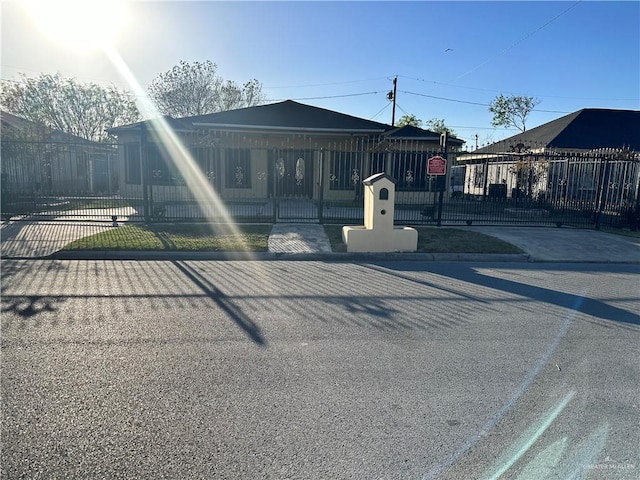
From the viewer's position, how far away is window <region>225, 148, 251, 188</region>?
19.0 meters

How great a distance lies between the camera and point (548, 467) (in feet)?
8.07

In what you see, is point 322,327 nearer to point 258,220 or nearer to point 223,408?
point 223,408

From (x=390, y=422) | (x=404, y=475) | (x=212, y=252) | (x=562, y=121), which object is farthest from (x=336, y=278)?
(x=562, y=121)

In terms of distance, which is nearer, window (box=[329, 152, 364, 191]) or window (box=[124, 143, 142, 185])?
window (box=[124, 143, 142, 185])

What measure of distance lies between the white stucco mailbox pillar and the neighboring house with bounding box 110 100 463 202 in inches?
342

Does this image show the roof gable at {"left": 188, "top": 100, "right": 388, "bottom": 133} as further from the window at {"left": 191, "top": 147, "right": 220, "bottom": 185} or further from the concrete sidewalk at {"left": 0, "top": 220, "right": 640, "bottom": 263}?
the concrete sidewalk at {"left": 0, "top": 220, "right": 640, "bottom": 263}

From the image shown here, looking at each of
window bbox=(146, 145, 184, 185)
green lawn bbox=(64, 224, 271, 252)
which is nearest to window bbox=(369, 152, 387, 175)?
window bbox=(146, 145, 184, 185)

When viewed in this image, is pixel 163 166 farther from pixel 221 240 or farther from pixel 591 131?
pixel 591 131

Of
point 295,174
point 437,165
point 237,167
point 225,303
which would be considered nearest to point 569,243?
point 437,165

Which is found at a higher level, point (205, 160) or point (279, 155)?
point (279, 155)

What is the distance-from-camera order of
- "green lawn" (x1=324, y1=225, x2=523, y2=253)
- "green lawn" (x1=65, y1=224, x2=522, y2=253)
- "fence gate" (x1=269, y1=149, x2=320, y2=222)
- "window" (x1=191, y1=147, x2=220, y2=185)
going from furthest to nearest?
"fence gate" (x1=269, y1=149, x2=320, y2=222), "window" (x1=191, y1=147, x2=220, y2=185), "green lawn" (x1=324, y1=225, x2=523, y2=253), "green lawn" (x1=65, y1=224, x2=522, y2=253)

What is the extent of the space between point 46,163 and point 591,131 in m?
26.0

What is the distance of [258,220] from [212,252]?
3690 mm

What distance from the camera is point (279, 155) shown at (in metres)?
19.4
